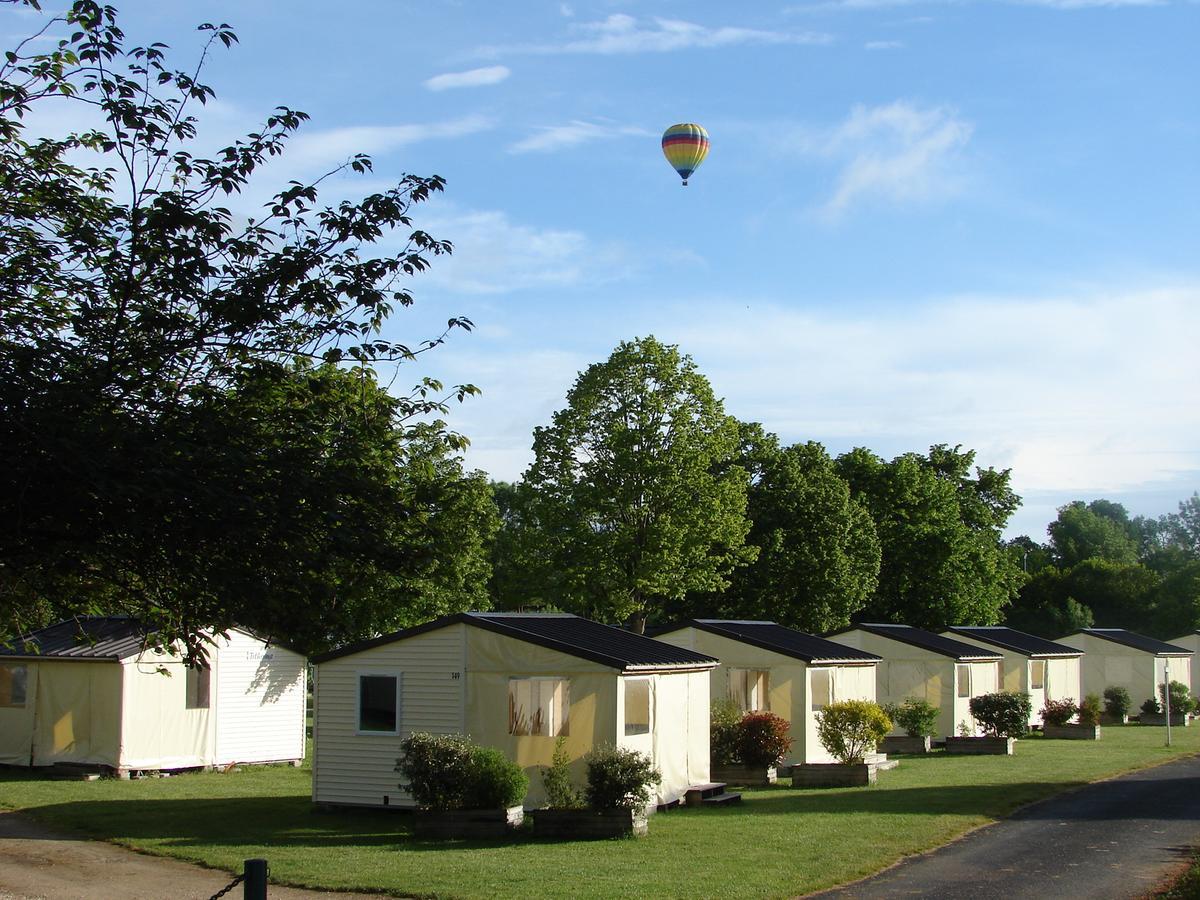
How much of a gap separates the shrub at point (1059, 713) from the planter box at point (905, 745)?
30.4 feet

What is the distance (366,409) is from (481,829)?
10613mm

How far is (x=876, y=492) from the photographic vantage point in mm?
55562

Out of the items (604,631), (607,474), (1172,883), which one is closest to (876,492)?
(607,474)

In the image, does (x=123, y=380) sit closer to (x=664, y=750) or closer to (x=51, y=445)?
(x=51, y=445)

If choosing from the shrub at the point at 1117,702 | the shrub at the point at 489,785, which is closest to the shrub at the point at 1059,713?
the shrub at the point at 1117,702

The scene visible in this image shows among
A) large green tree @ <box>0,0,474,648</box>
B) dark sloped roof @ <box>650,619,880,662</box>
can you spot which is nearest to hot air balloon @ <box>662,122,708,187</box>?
dark sloped roof @ <box>650,619,880,662</box>

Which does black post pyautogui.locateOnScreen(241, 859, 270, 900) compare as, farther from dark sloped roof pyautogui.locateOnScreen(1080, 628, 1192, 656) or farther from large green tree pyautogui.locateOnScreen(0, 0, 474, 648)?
dark sloped roof pyautogui.locateOnScreen(1080, 628, 1192, 656)

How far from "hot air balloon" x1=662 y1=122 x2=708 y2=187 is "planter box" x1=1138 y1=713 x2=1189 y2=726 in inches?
1118

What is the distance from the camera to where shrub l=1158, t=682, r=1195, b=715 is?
167ft

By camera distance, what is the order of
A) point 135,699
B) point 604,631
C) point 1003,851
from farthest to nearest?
point 135,699 < point 604,631 < point 1003,851

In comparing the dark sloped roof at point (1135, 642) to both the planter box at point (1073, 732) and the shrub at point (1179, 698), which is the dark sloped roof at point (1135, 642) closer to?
the shrub at point (1179, 698)

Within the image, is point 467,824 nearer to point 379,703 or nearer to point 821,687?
point 379,703

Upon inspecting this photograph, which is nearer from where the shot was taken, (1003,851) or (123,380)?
(123,380)

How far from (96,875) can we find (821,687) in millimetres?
18547
